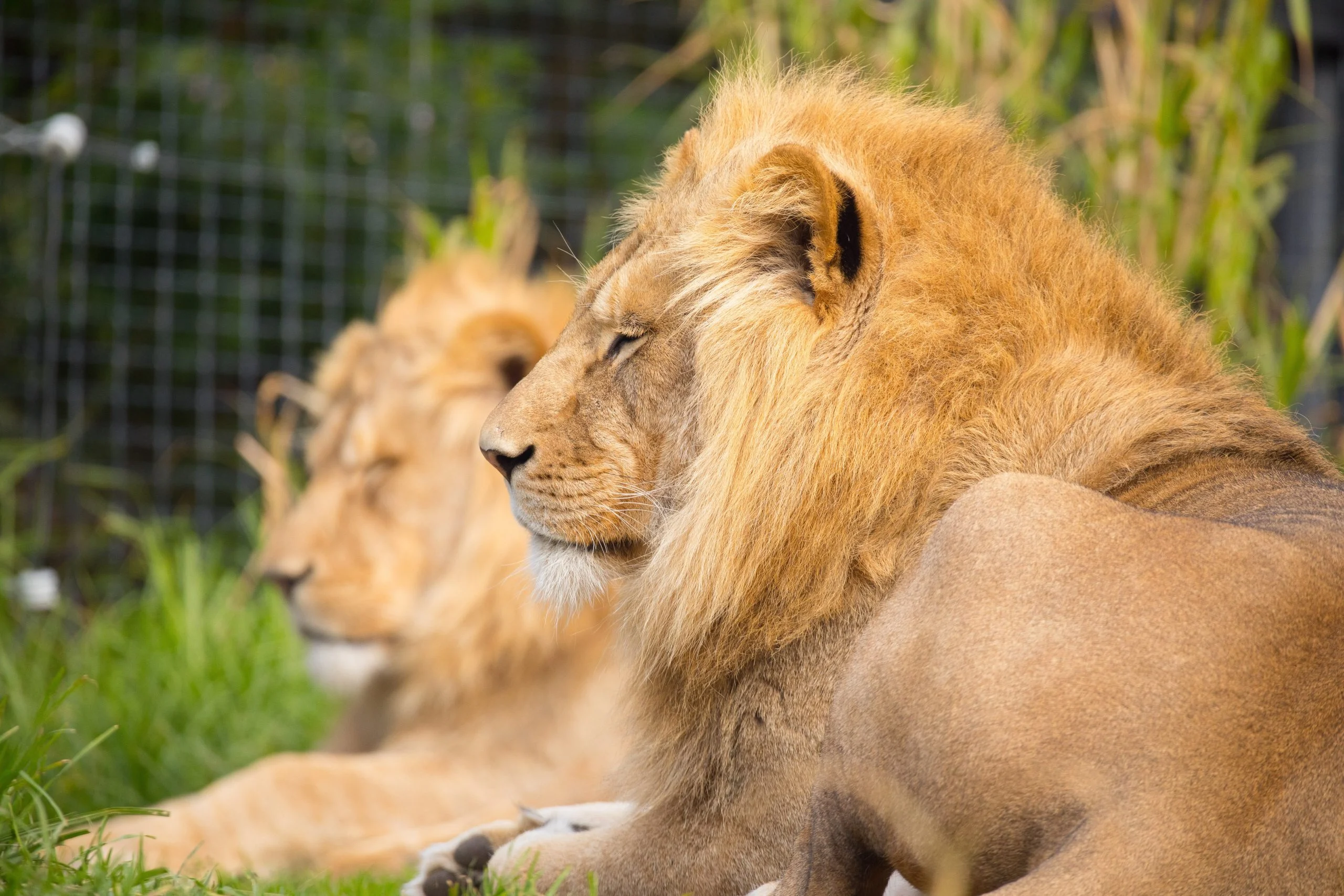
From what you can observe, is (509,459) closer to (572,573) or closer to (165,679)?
(572,573)

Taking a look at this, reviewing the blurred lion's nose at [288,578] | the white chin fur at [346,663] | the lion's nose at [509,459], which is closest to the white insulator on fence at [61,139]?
the blurred lion's nose at [288,578]

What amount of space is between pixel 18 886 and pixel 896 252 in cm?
134

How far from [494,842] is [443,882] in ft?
0.38

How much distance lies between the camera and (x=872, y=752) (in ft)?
5.15

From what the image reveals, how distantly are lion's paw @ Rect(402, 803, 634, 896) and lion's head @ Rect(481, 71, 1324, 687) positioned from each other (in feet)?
1.14

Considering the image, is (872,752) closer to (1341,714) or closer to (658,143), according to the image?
(1341,714)

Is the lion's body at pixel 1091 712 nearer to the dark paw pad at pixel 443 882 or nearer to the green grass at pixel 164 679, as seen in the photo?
the dark paw pad at pixel 443 882

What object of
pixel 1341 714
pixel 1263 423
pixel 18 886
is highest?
pixel 1263 423

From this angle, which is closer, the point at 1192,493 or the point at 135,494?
the point at 1192,493

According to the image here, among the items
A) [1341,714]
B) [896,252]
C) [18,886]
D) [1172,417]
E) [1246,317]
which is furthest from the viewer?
[1246,317]

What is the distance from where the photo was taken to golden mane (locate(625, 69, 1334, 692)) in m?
1.94

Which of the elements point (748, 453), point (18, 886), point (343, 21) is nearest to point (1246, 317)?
point (748, 453)

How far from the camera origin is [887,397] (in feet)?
6.44

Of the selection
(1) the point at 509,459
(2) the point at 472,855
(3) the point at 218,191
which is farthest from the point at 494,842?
Result: (3) the point at 218,191
